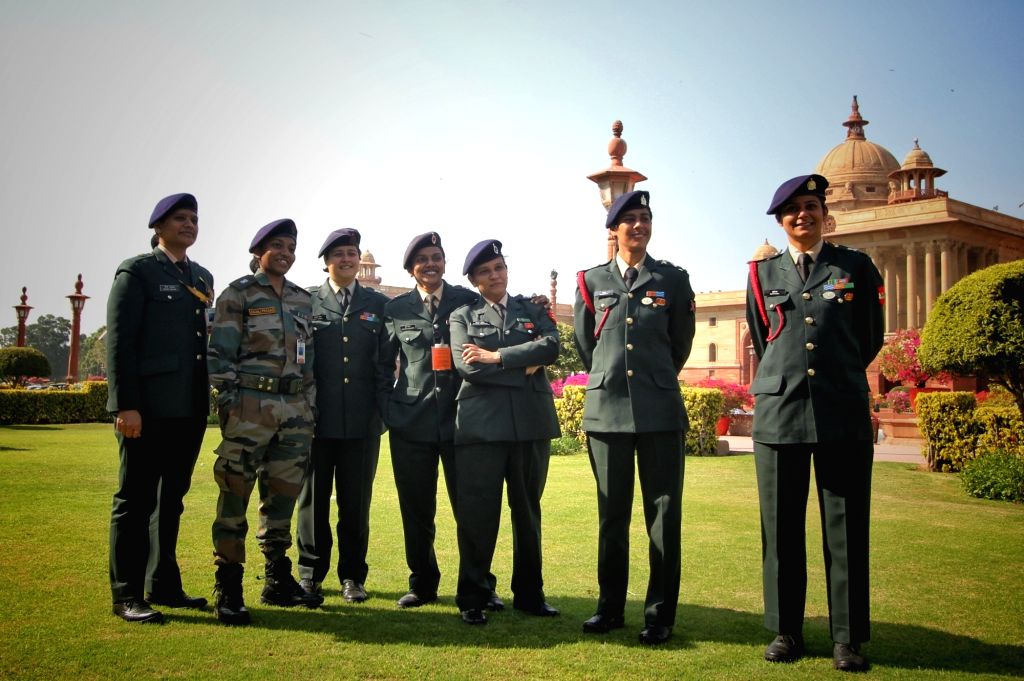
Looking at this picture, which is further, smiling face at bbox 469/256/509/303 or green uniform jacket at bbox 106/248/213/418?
smiling face at bbox 469/256/509/303

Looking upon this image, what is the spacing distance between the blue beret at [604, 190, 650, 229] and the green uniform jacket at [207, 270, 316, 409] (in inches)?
77.7

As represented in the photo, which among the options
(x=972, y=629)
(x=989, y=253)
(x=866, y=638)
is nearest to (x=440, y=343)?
(x=866, y=638)

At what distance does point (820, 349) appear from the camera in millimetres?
3984

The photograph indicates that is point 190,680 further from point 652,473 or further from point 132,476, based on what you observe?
Result: point 652,473

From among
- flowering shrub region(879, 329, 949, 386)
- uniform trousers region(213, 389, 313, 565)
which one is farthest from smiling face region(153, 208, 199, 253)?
flowering shrub region(879, 329, 949, 386)

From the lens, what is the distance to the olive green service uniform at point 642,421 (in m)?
4.29

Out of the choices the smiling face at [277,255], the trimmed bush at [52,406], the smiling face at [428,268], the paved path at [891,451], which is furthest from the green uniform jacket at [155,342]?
the trimmed bush at [52,406]

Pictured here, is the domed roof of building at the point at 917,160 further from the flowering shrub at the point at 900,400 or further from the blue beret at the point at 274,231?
the blue beret at the point at 274,231

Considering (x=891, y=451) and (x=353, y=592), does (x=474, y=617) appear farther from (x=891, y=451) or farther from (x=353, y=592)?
(x=891, y=451)

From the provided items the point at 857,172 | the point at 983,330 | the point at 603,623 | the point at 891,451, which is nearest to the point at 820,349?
the point at 603,623

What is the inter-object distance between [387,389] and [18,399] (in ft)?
75.7

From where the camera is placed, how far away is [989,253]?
1897 inches

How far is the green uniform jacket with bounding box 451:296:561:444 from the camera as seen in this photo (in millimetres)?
4676

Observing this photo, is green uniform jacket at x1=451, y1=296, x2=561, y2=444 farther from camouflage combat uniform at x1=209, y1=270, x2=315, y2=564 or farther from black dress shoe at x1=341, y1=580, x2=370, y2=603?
black dress shoe at x1=341, y1=580, x2=370, y2=603
